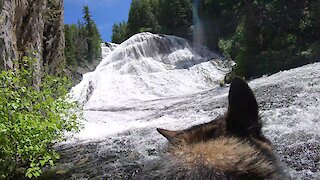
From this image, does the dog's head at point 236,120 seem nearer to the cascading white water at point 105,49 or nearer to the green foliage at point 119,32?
the cascading white water at point 105,49

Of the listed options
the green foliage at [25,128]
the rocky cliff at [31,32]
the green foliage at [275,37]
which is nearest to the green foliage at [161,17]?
the green foliage at [275,37]

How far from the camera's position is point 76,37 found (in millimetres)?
41844

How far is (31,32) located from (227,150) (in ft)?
42.3

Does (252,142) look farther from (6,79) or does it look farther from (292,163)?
(6,79)

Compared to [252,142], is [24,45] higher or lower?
higher

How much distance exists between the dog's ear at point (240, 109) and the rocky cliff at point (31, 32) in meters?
6.02

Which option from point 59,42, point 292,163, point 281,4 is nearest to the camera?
point 292,163

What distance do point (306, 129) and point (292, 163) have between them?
1.23 meters

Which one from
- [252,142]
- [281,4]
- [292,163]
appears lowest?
[292,163]

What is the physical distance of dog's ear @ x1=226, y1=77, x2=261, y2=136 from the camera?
1517mm

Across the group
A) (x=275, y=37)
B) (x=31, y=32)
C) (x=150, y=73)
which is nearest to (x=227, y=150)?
(x=31, y=32)

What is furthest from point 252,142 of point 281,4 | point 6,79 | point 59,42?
point 281,4

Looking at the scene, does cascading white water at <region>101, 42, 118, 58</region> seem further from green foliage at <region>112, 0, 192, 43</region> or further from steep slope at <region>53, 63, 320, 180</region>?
steep slope at <region>53, 63, 320, 180</region>

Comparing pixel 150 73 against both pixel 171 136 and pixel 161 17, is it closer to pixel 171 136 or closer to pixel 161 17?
pixel 161 17
